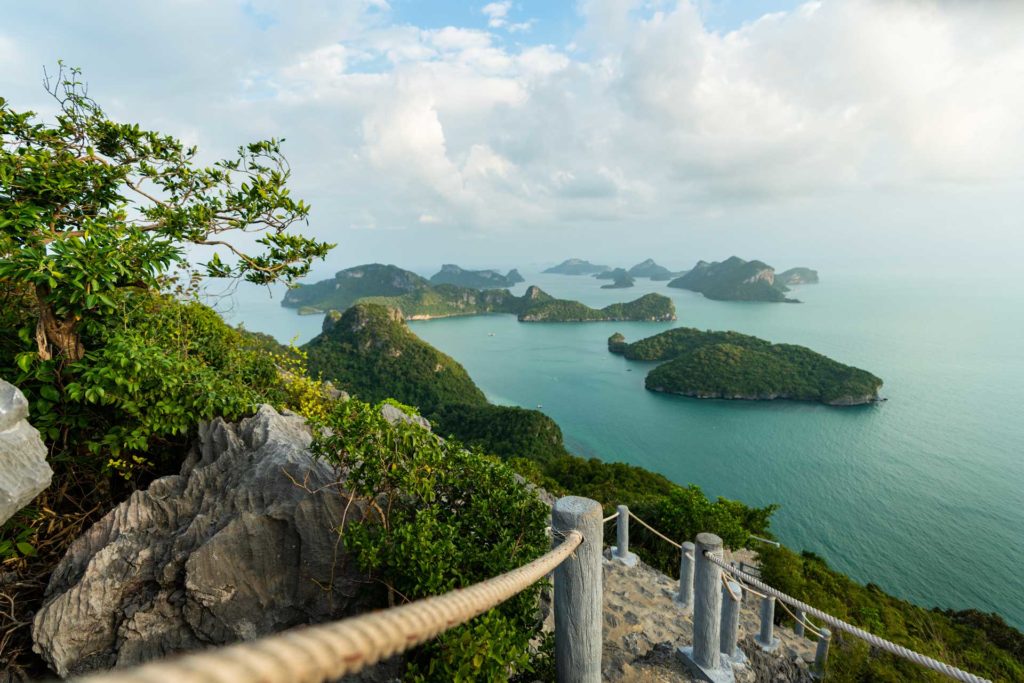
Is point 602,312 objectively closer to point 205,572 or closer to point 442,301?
point 442,301

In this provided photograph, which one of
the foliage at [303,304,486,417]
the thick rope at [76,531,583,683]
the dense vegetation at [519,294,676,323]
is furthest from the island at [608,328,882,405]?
the thick rope at [76,531,583,683]

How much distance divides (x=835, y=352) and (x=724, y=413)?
30263 mm

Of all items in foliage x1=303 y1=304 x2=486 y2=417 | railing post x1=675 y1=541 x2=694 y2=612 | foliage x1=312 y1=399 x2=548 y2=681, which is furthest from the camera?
foliage x1=303 y1=304 x2=486 y2=417

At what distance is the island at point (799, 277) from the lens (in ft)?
551

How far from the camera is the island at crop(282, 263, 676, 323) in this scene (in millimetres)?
96750

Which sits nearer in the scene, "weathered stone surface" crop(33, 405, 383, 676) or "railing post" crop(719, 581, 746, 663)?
"weathered stone surface" crop(33, 405, 383, 676)

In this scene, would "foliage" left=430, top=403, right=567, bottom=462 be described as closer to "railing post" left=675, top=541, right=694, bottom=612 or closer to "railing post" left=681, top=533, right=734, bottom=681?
"railing post" left=675, top=541, right=694, bottom=612

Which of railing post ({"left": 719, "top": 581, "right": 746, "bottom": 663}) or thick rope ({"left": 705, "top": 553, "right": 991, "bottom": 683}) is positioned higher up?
thick rope ({"left": 705, "top": 553, "right": 991, "bottom": 683})

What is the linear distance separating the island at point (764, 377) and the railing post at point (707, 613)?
159ft

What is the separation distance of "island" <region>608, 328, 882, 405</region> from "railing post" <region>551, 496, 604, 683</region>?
4980 centimetres

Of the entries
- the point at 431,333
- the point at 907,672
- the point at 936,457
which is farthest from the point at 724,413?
the point at 431,333

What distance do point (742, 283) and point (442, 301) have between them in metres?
81.8

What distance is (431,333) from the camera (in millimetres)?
88500

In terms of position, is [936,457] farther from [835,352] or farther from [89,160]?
[89,160]
